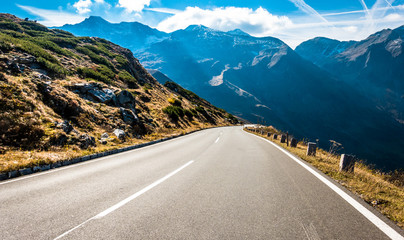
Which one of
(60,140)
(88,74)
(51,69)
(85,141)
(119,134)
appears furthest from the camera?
(88,74)

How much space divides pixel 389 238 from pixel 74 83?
63.9 ft

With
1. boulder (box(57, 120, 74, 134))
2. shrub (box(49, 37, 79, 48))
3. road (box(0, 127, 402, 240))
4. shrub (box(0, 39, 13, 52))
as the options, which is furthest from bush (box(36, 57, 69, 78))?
shrub (box(49, 37, 79, 48))

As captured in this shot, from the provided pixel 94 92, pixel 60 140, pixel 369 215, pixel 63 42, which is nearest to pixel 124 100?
pixel 94 92

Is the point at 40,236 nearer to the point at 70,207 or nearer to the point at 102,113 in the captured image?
the point at 70,207

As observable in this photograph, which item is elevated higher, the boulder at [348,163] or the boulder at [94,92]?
the boulder at [94,92]

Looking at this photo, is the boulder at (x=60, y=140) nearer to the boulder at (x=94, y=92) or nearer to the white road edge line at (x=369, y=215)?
the boulder at (x=94, y=92)

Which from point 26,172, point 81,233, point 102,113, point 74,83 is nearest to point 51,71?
point 74,83

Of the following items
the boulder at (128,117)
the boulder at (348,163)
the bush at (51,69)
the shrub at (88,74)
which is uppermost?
the shrub at (88,74)

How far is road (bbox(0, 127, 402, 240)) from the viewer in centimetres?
271

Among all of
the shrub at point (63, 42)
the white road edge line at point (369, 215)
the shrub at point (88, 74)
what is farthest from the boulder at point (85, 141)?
the shrub at point (63, 42)

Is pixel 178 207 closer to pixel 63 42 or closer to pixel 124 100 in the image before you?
pixel 124 100

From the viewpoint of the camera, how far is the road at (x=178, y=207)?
2707 mm

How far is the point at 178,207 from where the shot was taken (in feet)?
11.5

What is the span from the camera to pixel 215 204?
3.63m
